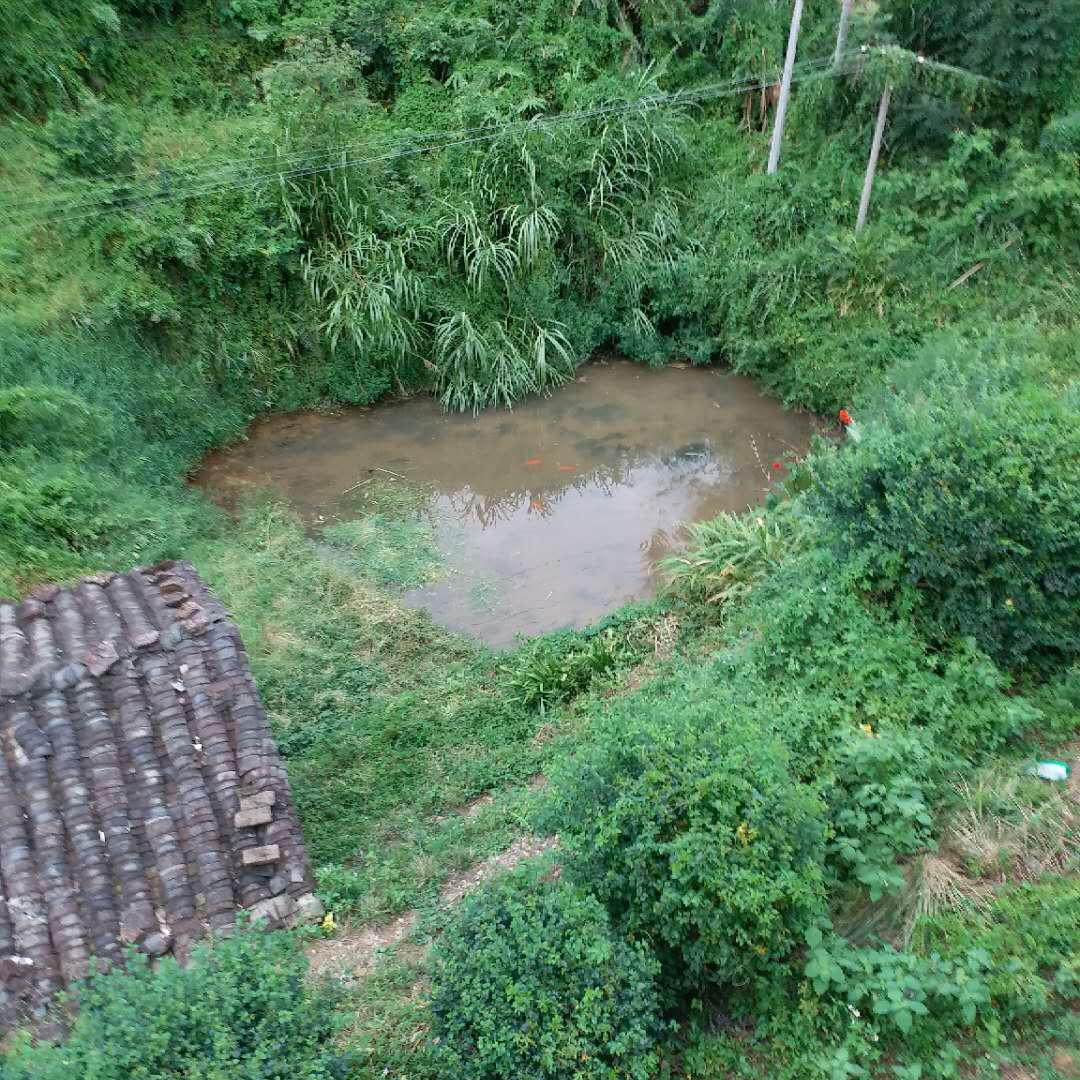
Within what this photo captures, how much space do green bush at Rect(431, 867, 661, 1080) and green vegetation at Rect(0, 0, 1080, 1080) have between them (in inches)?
0.7

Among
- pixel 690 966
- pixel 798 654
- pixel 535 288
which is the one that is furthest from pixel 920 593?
pixel 535 288

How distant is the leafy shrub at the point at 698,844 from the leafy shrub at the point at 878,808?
1.31 ft

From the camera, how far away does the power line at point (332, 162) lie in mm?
10312

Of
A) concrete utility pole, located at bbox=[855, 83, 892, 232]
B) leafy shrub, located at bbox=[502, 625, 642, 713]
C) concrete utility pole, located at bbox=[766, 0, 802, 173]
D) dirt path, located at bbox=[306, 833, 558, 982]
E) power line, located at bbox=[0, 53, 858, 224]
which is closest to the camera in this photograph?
dirt path, located at bbox=[306, 833, 558, 982]

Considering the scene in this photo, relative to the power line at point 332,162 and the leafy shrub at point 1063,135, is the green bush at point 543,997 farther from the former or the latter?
the leafy shrub at point 1063,135

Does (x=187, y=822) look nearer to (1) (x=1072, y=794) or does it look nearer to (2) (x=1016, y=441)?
(1) (x=1072, y=794)

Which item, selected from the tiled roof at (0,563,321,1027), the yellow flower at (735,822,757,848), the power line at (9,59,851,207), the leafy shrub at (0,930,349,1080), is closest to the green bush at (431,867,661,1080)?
the leafy shrub at (0,930,349,1080)

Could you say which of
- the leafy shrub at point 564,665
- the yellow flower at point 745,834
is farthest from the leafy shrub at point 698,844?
the leafy shrub at point 564,665

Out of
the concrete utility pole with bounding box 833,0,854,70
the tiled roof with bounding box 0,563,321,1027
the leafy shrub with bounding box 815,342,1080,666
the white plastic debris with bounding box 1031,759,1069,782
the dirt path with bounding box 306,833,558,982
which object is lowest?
the dirt path with bounding box 306,833,558,982

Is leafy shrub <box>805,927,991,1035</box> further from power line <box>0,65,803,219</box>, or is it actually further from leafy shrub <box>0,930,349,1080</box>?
power line <box>0,65,803,219</box>

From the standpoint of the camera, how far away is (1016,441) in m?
5.33

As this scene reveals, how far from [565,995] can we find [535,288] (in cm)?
994

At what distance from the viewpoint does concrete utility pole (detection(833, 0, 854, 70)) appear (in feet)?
36.7

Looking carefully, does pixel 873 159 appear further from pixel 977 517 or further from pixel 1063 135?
pixel 977 517
